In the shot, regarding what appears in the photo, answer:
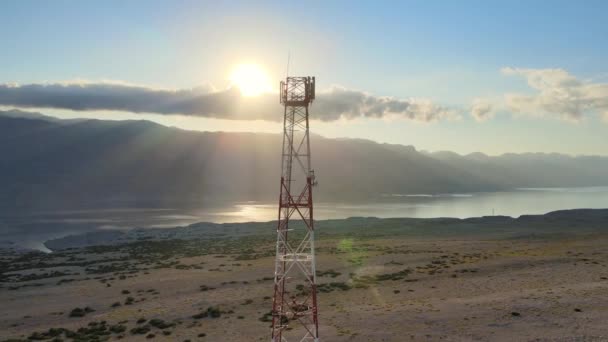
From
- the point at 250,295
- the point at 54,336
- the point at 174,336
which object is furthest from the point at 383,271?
the point at 54,336

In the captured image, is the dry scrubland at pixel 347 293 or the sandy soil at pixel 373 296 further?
the dry scrubland at pixel 347 293

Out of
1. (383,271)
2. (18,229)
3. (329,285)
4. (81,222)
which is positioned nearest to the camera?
(329,285)

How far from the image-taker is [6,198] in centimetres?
19450

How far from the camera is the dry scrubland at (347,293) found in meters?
24.3

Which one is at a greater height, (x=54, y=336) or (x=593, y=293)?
(x=593, y=293)

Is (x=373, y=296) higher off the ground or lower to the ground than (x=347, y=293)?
higher

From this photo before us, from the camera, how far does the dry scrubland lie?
24.3 m

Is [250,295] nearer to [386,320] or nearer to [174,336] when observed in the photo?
[174,336]

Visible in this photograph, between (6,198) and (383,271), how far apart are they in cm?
20734

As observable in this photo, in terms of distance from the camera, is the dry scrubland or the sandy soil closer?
the sandy soil

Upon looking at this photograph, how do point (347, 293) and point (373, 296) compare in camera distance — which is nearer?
point (373, 296)

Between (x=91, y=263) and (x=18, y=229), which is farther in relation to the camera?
(x=18, y=229)

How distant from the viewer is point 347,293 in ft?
111

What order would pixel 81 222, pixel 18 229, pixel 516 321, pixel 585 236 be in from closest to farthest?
pixel 516 321, pixel 585 236, pixel 18 229, pixel 81 222
